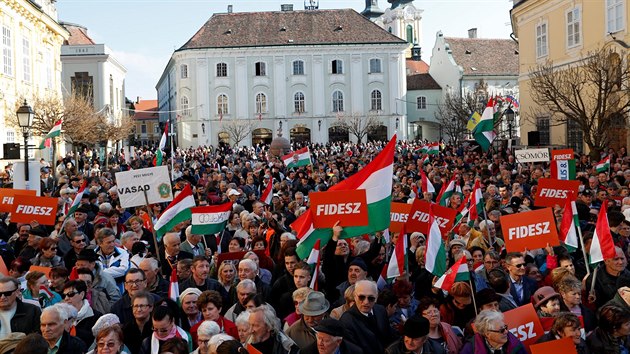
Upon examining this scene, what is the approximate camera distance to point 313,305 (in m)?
6.90

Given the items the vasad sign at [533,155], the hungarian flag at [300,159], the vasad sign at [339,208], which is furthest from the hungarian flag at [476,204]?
the hungarian flag at [300,159]

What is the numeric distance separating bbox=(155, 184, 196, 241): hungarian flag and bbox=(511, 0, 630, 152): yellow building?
73.8ft

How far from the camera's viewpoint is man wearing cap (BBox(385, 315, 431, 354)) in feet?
20.3

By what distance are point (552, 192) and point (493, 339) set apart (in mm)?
7718

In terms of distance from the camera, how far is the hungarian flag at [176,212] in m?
11.9

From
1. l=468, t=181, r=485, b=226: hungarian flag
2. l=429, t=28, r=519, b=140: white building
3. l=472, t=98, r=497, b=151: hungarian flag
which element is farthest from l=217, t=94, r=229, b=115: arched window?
l=468, t=181, r=485, b=226: hungarian flag

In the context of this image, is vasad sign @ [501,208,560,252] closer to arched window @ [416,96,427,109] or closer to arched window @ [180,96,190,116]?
arched window @ [180,96,190,116]

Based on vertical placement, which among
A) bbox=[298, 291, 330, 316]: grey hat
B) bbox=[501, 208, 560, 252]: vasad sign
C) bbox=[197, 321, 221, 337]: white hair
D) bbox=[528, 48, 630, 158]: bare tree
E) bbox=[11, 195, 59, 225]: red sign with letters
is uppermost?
bbox=[528, 48, 630, 158]: bare tree

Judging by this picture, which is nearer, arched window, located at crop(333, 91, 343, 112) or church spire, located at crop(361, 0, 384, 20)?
arched window, located at crop(333, 91, 343, 112)

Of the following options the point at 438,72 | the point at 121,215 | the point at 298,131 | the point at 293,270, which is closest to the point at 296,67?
the point at 298,131

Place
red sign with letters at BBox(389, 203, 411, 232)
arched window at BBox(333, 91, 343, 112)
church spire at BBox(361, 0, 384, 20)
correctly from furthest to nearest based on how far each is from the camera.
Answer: church spire at BBox(361, 0, 384, 20)
arched window at BBox(333, 91, 343, 112)
red sign with letters at BBox(389, 203, 411, 232)

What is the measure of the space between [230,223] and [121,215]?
266cm

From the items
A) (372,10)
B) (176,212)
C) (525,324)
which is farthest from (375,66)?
(525,324)

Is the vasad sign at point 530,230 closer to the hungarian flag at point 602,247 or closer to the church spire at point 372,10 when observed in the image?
the hungarian flag at point 602,247
